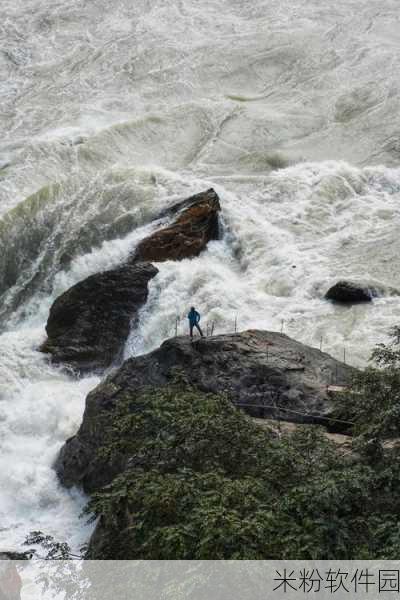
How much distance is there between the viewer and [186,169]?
31.6 m

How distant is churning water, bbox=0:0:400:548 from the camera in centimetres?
2092

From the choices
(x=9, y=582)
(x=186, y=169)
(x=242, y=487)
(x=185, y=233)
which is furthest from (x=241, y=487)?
(x=186, y=169)

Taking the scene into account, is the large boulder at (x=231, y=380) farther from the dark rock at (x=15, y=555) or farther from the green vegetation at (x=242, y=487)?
the green vegetation at (x=242, y=487)

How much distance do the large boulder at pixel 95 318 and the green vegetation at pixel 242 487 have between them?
9.42 metres

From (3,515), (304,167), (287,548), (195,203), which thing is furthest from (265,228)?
(287,548)

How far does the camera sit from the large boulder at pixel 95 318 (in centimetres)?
2158

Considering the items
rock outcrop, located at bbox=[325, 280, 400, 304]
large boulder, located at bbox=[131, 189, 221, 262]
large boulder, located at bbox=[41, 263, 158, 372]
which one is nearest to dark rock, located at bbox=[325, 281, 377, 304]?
rock outcrop, located at bbox=[325, 280, 400, 304]

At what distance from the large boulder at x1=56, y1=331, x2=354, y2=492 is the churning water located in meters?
1.01

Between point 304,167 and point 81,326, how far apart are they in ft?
41.8

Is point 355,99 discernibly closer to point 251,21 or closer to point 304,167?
point 304,167

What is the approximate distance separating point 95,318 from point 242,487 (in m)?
13.2

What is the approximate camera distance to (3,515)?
1652cm

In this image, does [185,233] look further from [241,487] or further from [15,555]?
[241,487]

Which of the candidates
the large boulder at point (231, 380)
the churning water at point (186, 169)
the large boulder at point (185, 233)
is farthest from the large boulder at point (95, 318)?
the large boulder at point (231, 380)
